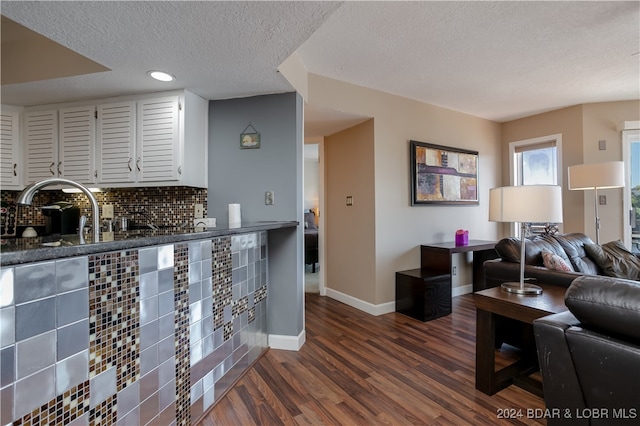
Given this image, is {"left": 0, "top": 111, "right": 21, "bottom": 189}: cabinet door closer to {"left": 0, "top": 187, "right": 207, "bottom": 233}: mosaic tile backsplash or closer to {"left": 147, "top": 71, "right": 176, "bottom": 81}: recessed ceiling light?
{"left": 0, "top": 187, "right": 207, "bottom": 233}: mosaic tile backsplash

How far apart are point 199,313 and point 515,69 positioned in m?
3.52

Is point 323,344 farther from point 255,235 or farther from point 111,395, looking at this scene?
point 111,395

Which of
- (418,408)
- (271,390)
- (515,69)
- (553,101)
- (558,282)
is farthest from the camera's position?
(553,101)

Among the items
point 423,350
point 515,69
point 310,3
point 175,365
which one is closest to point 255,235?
point 175,365

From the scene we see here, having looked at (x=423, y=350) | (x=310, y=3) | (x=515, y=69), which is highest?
(x=515, y=69)

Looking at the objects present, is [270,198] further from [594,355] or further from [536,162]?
[536,162]

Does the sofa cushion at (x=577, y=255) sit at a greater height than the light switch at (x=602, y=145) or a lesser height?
lesser

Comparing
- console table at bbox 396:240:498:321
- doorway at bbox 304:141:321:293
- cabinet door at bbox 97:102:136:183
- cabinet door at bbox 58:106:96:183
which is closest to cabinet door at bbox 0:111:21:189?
cabinet door at bbox 58:106:96:183

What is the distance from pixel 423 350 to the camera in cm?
243

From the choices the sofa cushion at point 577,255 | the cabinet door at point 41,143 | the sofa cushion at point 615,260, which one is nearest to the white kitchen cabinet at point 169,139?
the cabinet door at point 41,143

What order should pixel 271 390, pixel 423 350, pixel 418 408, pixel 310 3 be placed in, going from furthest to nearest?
pixel 423 350, pixel 271 390, pixel 418 408, pixel 310 3

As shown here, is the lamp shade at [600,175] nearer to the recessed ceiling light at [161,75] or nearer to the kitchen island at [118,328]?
the kitchen island at [118,328]

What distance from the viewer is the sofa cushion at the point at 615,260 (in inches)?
105

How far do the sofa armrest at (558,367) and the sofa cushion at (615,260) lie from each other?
219 cm
